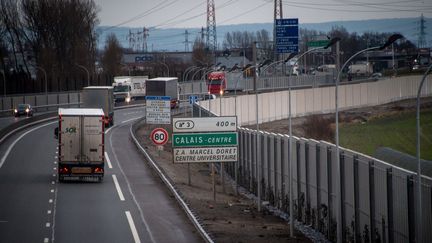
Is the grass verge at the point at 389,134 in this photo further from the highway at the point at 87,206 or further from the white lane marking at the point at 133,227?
the white lane marking at the point at 133,227

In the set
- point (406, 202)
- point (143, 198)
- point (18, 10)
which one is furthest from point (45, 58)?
point (406, 202)

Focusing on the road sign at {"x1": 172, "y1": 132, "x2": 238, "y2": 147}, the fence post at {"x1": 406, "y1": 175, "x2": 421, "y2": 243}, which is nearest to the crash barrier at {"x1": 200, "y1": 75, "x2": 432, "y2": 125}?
the road sign at {"x1": 172, "y1": 132, "x2": 238, "y2": 147}

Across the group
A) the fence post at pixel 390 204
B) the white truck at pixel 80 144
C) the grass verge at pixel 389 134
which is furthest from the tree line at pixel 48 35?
the fence post at pixel 390 204

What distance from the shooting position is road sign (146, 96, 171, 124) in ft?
189

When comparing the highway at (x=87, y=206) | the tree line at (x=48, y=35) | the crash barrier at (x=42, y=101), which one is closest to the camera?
the highway at (x=87, y=206)

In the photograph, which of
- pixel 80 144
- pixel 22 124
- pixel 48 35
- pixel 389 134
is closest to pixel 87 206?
pixel 80 144

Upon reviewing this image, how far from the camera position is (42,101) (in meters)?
114

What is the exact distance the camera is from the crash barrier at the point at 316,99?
82.0m

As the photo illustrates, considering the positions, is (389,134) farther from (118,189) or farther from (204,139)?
(204,139)

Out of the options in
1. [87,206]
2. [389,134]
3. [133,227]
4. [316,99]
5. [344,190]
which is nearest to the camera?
[344,190]

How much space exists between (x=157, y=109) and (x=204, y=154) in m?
17.8

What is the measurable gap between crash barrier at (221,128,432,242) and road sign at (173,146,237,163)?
2031 millimetres

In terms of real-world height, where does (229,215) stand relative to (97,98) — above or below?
below

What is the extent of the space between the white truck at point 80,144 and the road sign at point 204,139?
583 centimetres
